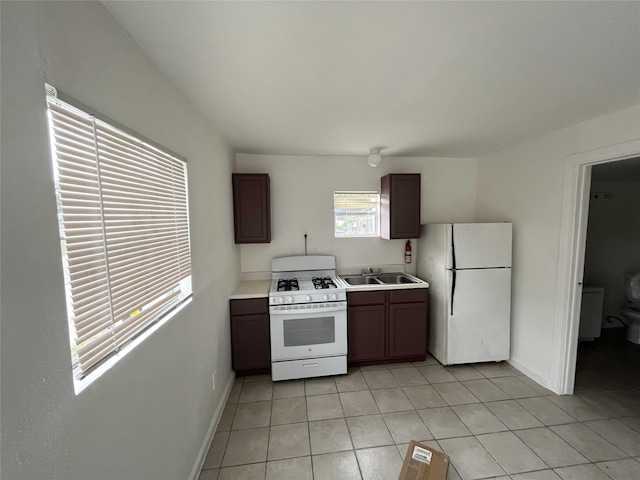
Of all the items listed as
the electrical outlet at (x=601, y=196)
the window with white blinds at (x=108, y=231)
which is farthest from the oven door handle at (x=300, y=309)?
the electrical outlet at (x=601, y=196)

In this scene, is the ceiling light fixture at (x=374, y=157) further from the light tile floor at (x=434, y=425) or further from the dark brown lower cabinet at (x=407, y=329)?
the light tile floor at (x=434, y=425)

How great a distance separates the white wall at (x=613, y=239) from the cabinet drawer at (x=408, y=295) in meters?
2.67

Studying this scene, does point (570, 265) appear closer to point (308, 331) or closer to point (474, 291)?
point (474, 291)

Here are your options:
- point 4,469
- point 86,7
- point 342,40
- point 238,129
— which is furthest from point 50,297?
point 238,129

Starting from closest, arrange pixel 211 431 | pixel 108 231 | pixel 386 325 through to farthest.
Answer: pixel 108 231 → pixel 211 431 → pixel 386 325

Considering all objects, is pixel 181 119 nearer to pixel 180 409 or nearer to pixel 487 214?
pixel 180 409

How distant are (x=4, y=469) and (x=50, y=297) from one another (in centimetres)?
37

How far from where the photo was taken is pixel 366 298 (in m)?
2.73

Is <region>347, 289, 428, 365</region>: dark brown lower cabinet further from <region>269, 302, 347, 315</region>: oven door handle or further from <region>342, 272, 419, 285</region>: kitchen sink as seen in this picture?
<region>342, 272, 419, 285</region>: kitchen sink

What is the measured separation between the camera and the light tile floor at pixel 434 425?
165cm

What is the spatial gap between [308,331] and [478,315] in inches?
71.9

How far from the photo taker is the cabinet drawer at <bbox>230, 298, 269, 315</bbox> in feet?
8.30

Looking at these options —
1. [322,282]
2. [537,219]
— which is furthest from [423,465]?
[537,219]

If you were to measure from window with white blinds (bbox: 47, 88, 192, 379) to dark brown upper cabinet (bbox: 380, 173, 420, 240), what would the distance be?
2.28 m
